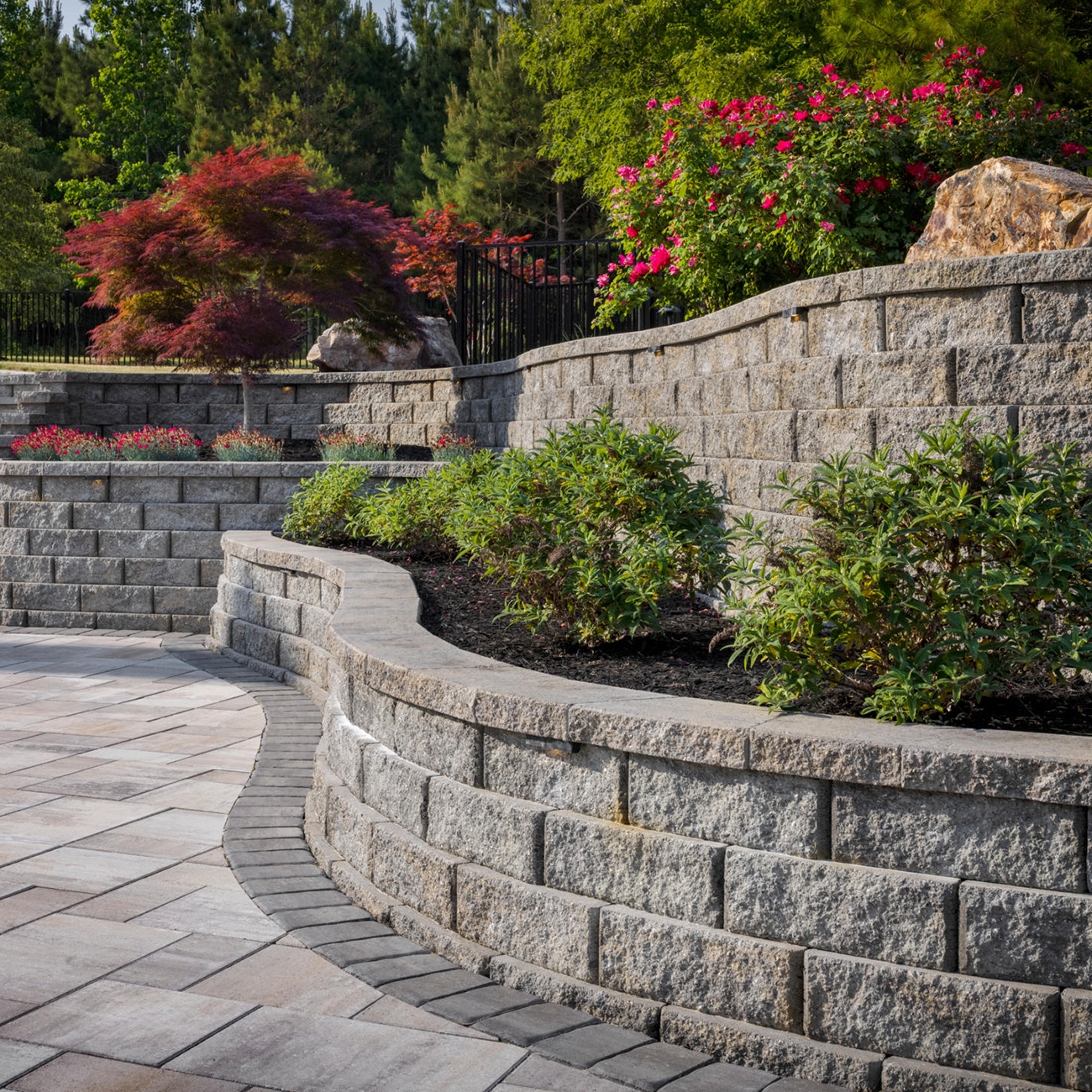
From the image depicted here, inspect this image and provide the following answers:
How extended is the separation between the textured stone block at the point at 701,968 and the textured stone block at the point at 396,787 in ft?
2.84

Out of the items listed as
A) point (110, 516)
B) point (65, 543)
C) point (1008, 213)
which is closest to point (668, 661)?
point (1008, 213)

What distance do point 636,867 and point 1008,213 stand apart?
4.06 m

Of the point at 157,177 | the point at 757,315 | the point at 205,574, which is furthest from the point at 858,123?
the point at 157,177

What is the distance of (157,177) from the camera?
30828 mm

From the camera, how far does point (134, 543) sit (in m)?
10.4

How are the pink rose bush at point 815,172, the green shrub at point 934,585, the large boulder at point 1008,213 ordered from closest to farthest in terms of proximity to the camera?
1. the green shrub at point 934,585
2. the large boulder at point 1008,213
3. the pink rose bush at point 815,172

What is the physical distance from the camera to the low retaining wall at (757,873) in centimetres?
275

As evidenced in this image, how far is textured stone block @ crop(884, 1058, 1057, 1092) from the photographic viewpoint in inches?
107

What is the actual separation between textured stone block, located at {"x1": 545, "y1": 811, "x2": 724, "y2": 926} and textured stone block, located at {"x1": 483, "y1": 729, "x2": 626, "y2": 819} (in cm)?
5

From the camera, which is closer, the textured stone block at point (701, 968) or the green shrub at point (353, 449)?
the textured stone block at point (701, 968)

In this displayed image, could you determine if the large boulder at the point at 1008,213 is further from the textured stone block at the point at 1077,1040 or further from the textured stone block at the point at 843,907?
the textured stone block at the point at 1077,1040

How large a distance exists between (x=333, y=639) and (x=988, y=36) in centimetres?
865

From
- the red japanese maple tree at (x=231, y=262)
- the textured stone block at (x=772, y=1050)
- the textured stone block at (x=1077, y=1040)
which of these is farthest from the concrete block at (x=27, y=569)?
the textured stone block at (x=1077, y=1040)

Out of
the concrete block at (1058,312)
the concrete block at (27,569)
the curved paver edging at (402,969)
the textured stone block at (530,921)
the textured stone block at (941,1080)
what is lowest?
the curved paver edging at (402,969)
